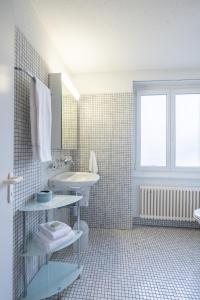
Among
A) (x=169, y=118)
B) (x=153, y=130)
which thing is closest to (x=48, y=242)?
(x=153, y=130)

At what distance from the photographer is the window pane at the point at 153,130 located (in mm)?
3205

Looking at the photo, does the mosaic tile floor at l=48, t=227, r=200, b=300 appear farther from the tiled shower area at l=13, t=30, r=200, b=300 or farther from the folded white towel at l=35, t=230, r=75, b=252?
the folded white towel at l=35, t=230, r=75, b=252

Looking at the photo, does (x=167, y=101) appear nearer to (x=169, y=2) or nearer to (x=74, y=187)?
(x=169, y=2)

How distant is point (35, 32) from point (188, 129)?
242 cm

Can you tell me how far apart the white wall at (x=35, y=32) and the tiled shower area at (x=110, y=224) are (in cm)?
9

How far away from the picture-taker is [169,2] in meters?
1.63

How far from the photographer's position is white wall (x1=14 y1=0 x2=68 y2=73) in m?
1.54

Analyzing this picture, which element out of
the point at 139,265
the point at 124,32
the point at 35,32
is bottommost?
the point at 139,265

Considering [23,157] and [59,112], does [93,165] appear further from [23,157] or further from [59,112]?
[23,157]

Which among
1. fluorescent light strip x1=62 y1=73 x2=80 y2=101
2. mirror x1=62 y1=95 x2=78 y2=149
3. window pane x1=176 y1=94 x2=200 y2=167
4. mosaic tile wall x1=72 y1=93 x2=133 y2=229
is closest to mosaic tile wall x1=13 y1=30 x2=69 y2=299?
fluorescent light strip x1=62 y1=73 x2=80 y2=101

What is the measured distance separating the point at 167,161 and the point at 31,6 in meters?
2.55

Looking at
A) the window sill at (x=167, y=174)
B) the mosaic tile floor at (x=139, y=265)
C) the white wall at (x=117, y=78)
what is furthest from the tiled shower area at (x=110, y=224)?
the window sill at (x=167, y=174)

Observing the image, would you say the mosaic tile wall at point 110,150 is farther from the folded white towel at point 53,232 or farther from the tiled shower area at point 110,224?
the folded white towel at point 53,232

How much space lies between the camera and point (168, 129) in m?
3.17
